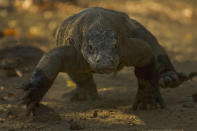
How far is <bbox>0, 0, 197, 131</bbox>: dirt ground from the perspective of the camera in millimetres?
3605

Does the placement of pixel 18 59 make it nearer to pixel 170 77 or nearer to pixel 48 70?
pixel 48 70

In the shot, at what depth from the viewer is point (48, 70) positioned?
144 inches

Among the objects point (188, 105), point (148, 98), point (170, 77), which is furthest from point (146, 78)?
point (188, 105)

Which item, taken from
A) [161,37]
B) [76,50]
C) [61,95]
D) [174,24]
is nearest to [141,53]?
[76,50]

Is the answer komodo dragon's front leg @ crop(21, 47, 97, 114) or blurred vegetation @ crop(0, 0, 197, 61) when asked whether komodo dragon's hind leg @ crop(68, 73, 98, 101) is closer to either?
komodo dragon's front leg @ crop(21, 47, 97, 114)

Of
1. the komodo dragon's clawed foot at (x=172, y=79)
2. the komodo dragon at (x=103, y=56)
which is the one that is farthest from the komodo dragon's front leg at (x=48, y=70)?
the komodo dragon's clawed foot at (x=172, y=79)

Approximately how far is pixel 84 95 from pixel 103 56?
6.48 ft

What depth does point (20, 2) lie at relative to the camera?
13016 mm

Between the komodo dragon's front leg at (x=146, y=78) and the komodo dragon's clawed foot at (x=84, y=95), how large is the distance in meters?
0.92

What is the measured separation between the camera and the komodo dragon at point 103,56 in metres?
3.42

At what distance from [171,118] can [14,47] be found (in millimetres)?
3457

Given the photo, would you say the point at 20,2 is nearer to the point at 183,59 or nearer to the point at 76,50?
the point at 183,59

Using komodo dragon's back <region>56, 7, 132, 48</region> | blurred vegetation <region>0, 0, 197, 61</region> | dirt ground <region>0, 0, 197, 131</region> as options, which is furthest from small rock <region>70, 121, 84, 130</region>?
blurred vegetation <region>0, 0, 197, 61</region>

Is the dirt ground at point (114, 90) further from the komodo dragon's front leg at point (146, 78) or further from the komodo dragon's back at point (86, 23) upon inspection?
the komodo dragon's back at point (86, 23)
